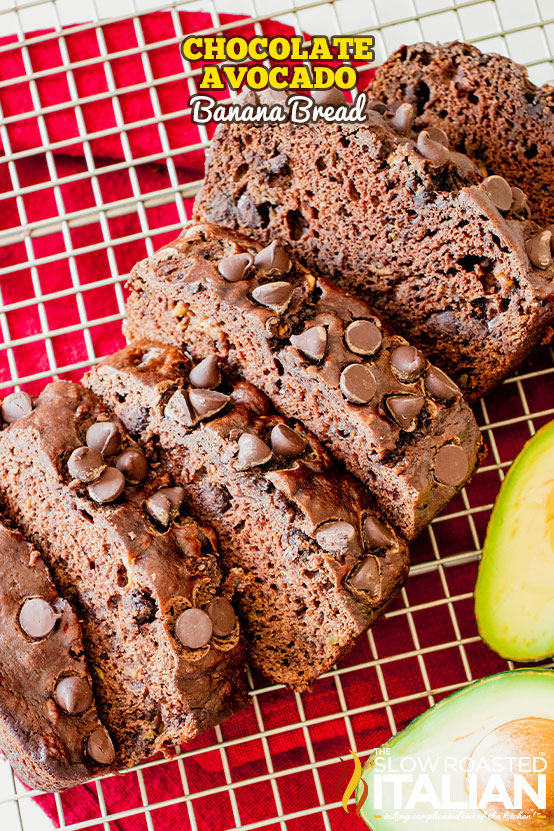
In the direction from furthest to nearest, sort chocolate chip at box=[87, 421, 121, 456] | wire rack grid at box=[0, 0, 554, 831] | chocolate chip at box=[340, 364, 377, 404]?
wire rack grid at box=[0, 0, 554, 831] → chocolate chip at box=[87, 421, 121, 456] → chocolate chip at box=[340, 364, 377, 404]

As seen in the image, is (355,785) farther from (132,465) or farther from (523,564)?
(132,465)

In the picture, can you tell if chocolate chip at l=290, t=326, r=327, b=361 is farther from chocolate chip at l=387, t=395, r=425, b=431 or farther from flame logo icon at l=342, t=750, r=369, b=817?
flame logo icon at l=342, t=750, r=369, b=817

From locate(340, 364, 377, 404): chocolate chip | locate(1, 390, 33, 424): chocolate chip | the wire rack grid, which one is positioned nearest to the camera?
locate(340, 364, 377, 404): chocolate chip

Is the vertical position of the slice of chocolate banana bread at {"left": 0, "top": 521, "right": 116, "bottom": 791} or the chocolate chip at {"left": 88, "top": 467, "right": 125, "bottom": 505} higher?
the chocolate chip at {"left": 88, "top": 467, "right": 125, "bottom": 505}

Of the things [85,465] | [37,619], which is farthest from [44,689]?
[85,465]

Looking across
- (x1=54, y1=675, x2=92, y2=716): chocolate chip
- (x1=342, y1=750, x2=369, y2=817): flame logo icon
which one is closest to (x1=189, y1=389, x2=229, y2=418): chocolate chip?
(x1=54, y1=675, x2=92, y2=716): chocolate chip

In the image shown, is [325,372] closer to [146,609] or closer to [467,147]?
[146,609]
